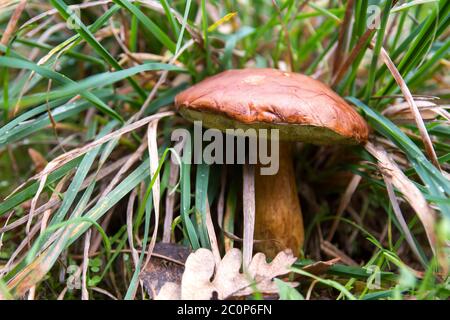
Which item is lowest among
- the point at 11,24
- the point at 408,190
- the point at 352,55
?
the point at 408,190

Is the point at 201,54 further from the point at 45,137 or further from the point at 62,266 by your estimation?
the point at 62,266

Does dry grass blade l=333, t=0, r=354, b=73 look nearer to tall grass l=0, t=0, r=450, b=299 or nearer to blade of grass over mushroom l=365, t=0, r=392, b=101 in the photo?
tall grass l=0, t=0, r=450, b=299

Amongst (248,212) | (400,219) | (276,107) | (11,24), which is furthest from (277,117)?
(11,24)

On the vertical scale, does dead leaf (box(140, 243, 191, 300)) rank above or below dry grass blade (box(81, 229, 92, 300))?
below

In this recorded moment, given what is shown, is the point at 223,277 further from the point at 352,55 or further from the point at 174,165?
the point at 352,55

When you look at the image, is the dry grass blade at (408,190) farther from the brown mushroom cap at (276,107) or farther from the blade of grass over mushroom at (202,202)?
the blade of grass over mushroom at (202,202)

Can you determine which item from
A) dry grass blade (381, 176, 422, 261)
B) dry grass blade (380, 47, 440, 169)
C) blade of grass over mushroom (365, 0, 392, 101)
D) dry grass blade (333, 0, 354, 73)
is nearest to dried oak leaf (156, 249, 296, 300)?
dry grass blade (381, 176, 422, 261)

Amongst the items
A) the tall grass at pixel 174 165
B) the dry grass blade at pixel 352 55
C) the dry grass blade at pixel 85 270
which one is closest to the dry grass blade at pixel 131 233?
the tall grass at pixel 174 165
